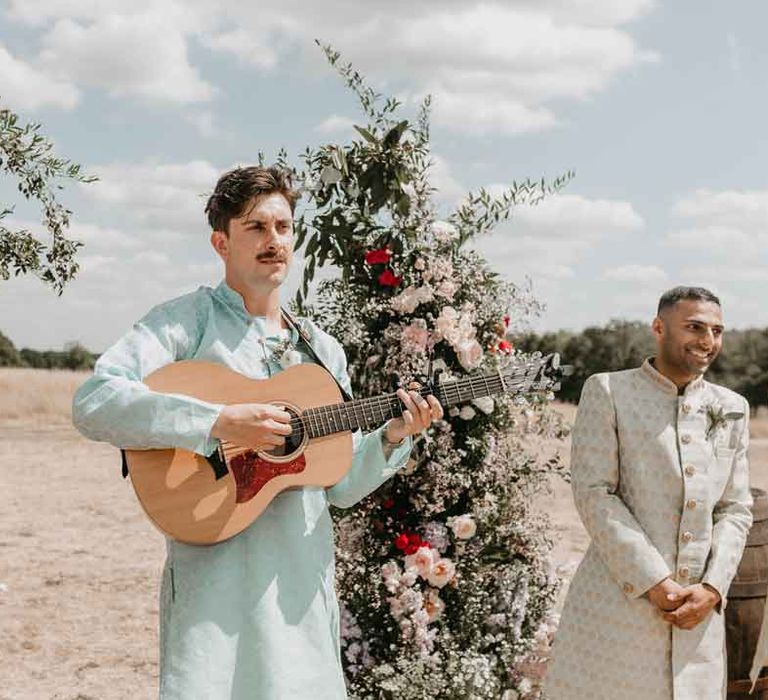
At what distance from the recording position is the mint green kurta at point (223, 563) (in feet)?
8.57

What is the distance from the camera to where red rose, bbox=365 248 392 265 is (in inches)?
173

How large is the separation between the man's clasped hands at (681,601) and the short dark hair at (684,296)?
93 cm

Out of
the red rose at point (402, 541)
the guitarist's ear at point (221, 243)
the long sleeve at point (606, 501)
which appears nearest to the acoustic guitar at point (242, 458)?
the guitarist's ear at point (221, 243)

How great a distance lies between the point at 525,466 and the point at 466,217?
117cm

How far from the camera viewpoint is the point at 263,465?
2.85 m

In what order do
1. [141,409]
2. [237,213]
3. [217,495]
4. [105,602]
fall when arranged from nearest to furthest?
1. [141,409]
2. [217,495]
3. [237,213]
4. [105,602]

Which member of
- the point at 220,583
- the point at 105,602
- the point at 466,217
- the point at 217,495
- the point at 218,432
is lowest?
the point at 105,602

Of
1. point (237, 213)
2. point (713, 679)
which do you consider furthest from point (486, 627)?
point (237, 213)

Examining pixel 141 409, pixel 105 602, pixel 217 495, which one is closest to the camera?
pixel 141 409

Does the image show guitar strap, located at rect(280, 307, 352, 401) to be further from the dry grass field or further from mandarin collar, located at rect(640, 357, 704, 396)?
the dry grass field

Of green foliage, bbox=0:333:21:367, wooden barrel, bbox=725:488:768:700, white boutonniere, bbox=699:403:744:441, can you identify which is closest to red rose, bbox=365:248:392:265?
white boutonniere, bbox=699:403:744:441

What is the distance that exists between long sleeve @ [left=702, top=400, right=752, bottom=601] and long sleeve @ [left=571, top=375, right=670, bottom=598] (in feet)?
0.64

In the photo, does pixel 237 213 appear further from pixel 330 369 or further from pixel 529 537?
pixel 529 537

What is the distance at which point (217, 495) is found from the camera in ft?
9.07
